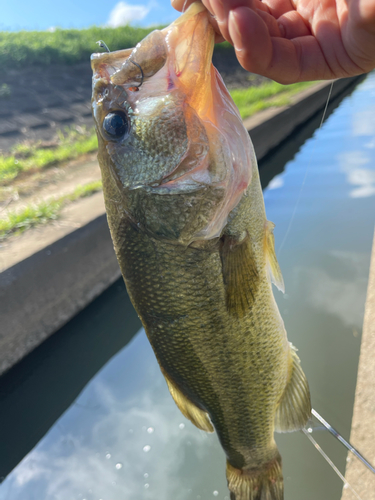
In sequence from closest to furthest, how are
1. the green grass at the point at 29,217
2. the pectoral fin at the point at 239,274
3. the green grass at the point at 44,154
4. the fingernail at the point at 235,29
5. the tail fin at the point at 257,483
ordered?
the fingernail at the point at 235,29 < the pectoral fin at the point at 239,274 < the tail fin at the point at 257,483 < the green grass at the point at 29,217 < the green grass at the point at 44,154

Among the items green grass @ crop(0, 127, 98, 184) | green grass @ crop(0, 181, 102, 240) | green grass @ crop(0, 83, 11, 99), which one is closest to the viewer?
green grass @ crop(0, 181, 102, 240)

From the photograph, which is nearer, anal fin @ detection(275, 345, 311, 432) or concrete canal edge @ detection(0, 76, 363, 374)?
anal fin @ detection(275, 345, 311, 432)

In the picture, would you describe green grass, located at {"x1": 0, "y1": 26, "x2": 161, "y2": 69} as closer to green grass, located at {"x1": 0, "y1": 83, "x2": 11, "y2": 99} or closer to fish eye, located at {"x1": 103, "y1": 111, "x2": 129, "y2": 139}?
green grass, located at {"x1": 0, "y1": 83, "x2": 11, "y2": 99}

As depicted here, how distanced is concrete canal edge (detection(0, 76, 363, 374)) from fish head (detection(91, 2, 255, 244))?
2156 millimetres

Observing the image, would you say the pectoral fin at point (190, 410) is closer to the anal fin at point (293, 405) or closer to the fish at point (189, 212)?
the fish at point (189, 212)

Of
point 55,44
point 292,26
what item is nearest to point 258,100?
point 55,44

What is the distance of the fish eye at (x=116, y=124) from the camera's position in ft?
3.94

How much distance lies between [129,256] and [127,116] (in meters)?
0.50

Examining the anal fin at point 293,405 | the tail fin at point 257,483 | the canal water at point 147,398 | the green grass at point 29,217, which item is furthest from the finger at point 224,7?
the green grass at point 29,217

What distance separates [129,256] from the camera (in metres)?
1.28

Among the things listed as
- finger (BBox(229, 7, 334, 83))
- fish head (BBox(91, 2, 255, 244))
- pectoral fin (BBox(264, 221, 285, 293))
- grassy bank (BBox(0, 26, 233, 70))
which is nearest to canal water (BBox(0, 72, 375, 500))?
pectoral fin (BBox(264, 221, 285, 293))

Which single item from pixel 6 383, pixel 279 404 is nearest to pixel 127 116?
pixel 279 404

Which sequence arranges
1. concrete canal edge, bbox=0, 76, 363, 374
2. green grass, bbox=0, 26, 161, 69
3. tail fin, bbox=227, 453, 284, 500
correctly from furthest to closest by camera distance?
green grass, bbox=0, 26, 161, 69, concrete canal edge, bbox=0, 76, 363, 374, tail fin, bbox=227, 453, 284, 500

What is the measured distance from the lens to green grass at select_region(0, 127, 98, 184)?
5.47 m
